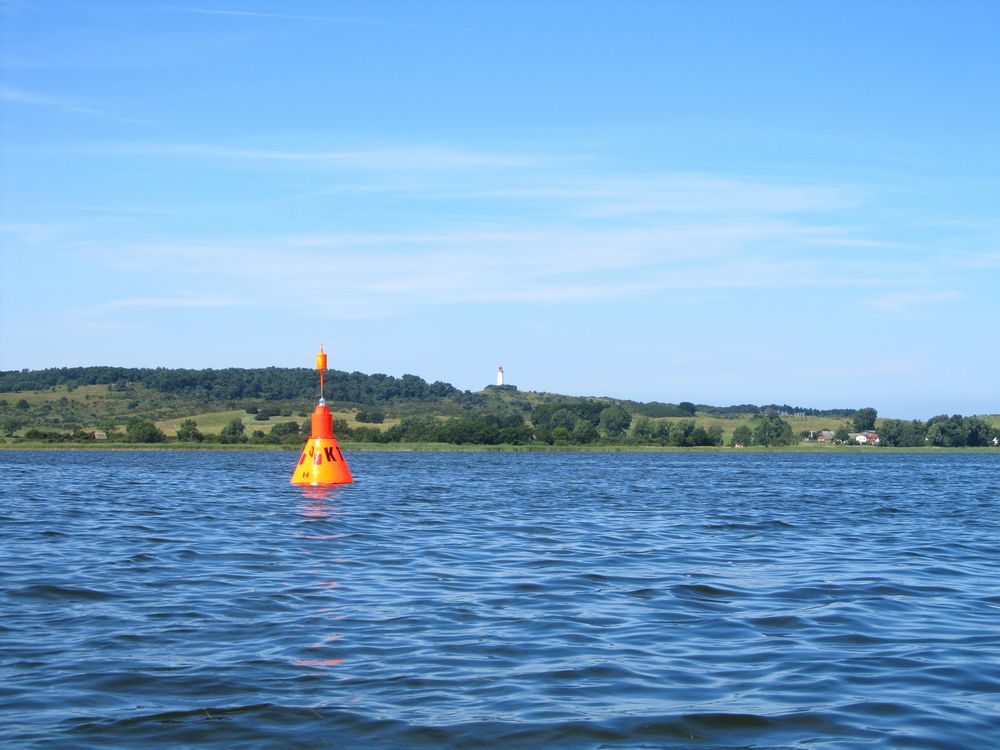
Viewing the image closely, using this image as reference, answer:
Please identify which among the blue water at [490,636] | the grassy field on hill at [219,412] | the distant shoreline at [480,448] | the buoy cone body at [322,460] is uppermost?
the grassy field on hill at [219,412]

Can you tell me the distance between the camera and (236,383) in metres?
179

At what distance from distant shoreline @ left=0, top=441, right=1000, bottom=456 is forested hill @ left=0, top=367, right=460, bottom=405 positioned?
56.6 metres

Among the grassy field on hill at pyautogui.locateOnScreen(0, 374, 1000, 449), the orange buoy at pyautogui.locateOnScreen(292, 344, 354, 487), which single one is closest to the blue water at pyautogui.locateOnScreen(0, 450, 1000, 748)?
the orange buoy at pyautogui.locateOnScreen(292, 344, 354, 487)

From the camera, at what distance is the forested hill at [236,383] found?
167875 mm

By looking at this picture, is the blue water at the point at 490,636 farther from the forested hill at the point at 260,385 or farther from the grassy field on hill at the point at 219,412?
the forested hill at the point at 260,385

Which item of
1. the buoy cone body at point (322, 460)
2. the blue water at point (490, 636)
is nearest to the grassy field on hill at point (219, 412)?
the buoy cone body at point (322, 460)

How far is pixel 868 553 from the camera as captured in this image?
52.2 ft

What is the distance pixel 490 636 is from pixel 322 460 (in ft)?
62.6

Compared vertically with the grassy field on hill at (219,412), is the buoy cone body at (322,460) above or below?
below

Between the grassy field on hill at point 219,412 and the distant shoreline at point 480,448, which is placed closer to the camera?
Answer: the distant shoreline at point 480,448

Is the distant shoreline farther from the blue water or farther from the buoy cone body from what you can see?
the blue water

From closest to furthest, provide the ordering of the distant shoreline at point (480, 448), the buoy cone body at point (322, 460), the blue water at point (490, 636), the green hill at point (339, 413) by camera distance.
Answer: the blue water at point (490, 636), the buoy cone body at point (322, 460), the distant shoreline at point (480, 448), the green hill at point (339, 413)

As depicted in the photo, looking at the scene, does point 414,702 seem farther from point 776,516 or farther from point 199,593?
point 776,516

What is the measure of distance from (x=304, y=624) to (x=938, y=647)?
554 cm
